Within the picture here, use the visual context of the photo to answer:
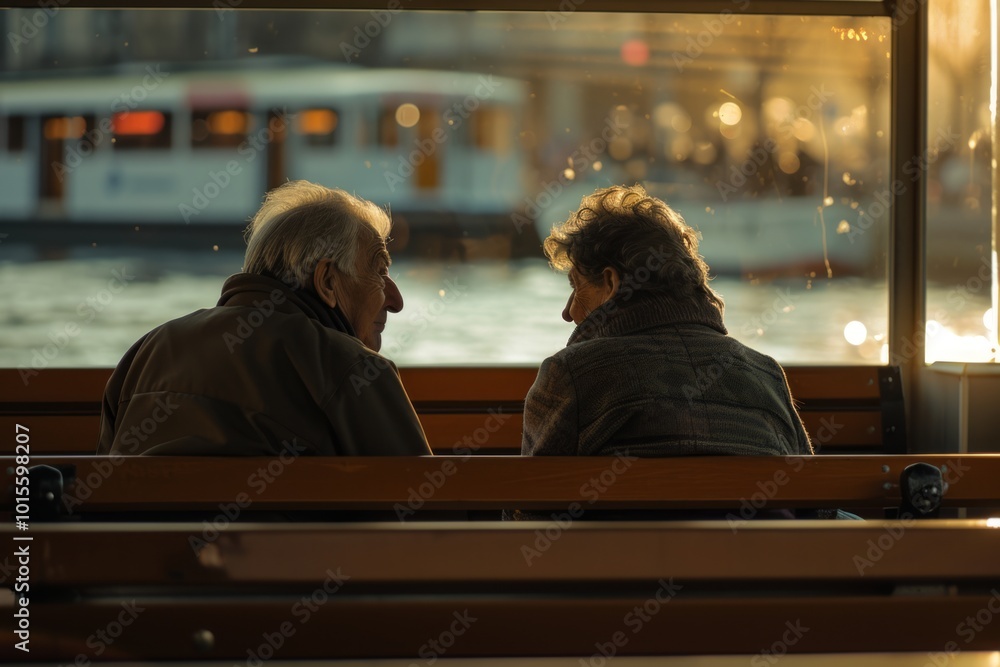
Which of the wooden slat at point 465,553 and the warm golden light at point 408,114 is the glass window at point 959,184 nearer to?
the warm golden light at point 408,114

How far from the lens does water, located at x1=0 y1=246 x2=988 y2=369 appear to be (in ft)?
15.1

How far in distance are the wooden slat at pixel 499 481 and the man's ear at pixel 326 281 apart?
80cm

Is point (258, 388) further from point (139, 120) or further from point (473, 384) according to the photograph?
point (139, 120)

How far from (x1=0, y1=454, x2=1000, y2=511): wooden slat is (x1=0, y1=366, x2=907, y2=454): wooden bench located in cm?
213

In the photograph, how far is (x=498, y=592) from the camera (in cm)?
181

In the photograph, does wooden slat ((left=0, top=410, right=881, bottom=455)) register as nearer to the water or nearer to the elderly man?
the water

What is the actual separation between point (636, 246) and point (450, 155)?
2191 mm

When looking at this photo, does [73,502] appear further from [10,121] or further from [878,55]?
[878,55]

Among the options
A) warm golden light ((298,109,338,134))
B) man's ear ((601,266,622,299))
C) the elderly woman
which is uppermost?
warm golden light ((298,109,338,134))

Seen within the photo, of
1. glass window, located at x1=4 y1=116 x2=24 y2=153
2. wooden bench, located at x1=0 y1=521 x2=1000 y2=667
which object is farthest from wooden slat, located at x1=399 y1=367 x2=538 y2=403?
wooden bench, located at x1=0 y1=521 x2=1000 y2=667

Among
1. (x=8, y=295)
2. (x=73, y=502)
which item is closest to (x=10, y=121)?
(x=8, y=295)

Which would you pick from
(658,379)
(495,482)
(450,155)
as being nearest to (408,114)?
(450,155)

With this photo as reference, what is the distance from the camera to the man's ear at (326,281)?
2.72 m

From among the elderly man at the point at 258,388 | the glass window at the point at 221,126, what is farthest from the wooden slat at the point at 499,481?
the glass window at the point at 221,126
